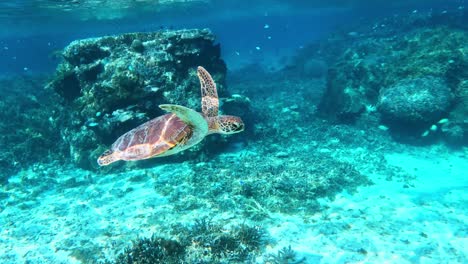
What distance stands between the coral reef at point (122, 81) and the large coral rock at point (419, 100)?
771 cm

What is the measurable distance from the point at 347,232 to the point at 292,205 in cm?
167

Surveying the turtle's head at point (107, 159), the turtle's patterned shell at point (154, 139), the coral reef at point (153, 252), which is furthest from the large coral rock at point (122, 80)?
the coral reef at point (153, 252)

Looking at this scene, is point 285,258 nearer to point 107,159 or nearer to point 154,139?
point 154,139

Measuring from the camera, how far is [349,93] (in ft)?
54.0

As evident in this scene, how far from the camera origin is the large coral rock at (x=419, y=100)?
1282 centimetres

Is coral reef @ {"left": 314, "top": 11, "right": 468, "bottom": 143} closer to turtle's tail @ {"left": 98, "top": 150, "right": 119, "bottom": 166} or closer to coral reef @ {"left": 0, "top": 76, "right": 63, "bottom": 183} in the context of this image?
turtle's tail @ {"left": 98, "top": 150, "right": 119, "bottom": 166}

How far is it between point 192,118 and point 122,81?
6463 mm

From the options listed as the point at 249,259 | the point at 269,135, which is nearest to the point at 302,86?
the point at 269,135

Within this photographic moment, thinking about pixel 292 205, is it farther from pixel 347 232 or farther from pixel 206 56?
pixel 206 56

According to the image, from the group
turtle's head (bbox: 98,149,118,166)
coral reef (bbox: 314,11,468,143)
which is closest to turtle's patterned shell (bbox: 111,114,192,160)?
turtle's head (bbox: 98,149,118,166)

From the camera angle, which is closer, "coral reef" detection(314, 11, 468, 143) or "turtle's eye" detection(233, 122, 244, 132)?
"turtle's eye" detection(233, 122, 244, 132)

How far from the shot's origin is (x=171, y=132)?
617 centimetres

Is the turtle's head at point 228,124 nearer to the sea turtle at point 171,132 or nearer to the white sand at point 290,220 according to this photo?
the sea turtle at point 171,132

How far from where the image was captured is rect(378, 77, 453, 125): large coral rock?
42.1 feet
